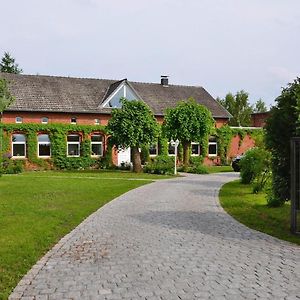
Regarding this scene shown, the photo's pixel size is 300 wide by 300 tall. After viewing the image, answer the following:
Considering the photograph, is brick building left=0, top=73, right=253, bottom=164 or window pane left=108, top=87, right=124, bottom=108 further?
window pane left=108, top=87, right=124, bottom=108

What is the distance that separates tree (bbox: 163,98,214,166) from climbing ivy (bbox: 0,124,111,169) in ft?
20.2

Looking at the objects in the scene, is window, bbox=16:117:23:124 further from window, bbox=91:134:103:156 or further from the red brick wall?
window, bbox=91:134:103:156

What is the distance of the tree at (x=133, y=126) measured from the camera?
1150 inches

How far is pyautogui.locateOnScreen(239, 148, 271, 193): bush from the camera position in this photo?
17.0 metres

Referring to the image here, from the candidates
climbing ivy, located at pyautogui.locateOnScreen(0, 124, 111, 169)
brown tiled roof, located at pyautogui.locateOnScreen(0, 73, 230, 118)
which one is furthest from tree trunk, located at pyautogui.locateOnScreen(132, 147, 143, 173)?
brown tiled roof, located at pyautogui.locateOnScreen(0, 73, 230, 118)

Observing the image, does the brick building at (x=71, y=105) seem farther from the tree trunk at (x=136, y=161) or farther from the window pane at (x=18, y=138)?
the tree trunk at (x=136, y=161)

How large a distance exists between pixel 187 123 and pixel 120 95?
878cm

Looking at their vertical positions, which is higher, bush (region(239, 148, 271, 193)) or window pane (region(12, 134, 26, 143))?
window pane (region(12, 134, 26, 143))

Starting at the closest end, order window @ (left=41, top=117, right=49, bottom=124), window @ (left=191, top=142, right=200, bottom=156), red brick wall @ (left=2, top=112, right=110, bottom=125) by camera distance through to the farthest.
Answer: red brick wall @ (left=2, top=112, right=110, bottom=125) → window @ (left=41, top=117, right=49, bottom=124) → window @ (left=191, top=142, right=200, bottom=156)

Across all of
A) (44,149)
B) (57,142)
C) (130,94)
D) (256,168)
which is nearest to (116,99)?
(130,94)

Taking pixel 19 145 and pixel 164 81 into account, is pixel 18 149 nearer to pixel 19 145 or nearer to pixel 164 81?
pixel 19 145

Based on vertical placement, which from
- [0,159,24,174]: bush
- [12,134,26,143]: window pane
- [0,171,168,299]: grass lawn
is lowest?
[0,171,168,299]: grass lawn

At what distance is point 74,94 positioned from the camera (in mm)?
37281

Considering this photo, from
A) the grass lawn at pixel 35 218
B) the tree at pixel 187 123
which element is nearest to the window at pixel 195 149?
the tree at pixel 187 123
